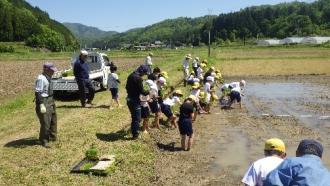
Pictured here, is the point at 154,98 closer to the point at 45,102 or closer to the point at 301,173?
the point at 45,102

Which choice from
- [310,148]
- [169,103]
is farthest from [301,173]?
[169,103]

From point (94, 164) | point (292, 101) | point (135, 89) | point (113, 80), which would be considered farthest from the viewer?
point (292, 101)

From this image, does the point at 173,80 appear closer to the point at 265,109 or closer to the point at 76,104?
the point at 265,109

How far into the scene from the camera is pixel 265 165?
547 centimetres

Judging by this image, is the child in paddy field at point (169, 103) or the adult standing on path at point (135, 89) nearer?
the adult standing on path at point (135, 89)

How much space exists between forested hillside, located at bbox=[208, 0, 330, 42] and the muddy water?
155 meters

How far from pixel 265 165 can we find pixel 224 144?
303 inches

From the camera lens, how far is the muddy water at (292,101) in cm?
1762

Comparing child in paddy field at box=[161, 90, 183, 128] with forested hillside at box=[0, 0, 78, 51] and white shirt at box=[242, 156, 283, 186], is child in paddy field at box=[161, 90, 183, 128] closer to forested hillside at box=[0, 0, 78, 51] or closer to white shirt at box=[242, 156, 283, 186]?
white shirt at box=[242, 156, 283, 186]

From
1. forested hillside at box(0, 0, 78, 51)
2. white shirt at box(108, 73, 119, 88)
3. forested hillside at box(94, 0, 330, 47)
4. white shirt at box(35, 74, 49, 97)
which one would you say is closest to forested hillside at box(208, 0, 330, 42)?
forested hillside at box(94, 0, 330, 47)

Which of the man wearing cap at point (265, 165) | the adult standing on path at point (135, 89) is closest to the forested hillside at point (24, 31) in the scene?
the adult standing on path at point (135, 89)

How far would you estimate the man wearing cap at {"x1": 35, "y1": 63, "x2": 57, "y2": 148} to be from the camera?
35.0 feet

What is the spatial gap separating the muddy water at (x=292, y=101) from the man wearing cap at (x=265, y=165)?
1027 centimetres

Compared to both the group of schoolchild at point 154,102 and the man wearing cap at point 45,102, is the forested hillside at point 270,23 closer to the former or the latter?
the group of schoolchild at point 154,102
